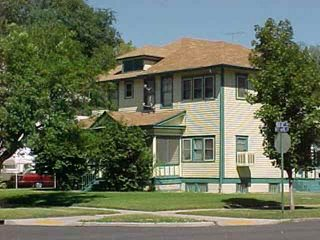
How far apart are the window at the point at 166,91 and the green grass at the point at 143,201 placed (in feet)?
32.1

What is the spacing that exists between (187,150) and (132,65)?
785 cm

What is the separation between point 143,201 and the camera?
112 ft

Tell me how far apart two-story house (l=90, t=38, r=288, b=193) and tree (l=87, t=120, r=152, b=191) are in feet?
4.17

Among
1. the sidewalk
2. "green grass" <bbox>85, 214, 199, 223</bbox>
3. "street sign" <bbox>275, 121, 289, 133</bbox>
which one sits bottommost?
the sidewalk

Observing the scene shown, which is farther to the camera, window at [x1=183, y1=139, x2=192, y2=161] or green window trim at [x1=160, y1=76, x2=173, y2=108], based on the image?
green window trim at [x1=160, y1=76, x2=173, y2=108]

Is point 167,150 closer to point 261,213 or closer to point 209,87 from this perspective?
point 209,87

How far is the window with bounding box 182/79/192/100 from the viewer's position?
45.7m

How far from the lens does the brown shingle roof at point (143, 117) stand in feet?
147

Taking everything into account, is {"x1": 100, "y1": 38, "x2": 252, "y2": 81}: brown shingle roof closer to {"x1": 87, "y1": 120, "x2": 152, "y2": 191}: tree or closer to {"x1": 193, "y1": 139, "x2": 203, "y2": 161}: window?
{"x1": 193, "y1": 139, "x2": 203, "y2": 161}: window

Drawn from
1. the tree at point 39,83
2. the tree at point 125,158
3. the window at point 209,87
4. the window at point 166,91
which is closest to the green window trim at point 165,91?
the window at point 166,91

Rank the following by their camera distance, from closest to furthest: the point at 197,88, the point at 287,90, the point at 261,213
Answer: the point at 261,213, the point at 287,90, the point at 197,88

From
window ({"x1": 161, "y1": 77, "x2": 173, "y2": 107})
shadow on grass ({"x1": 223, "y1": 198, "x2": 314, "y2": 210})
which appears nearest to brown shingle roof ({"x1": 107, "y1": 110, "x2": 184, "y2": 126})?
window ({"x1": 161, "y1": 77, "x2": 173, "y2": 107})

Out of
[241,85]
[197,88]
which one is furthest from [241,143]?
[197,88]

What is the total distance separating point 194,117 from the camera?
45250 millimetres
